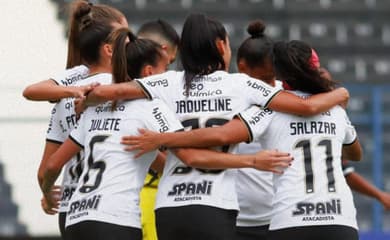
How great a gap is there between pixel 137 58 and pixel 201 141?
0.51 m

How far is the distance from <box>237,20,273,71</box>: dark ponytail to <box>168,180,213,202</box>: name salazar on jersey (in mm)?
1136

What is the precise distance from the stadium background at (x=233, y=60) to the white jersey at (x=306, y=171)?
3915 mm

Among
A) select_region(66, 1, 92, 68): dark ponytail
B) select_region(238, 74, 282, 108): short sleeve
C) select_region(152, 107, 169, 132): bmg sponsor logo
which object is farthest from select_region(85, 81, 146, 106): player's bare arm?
select_region(66, 1, 92, 68): dark ponytail

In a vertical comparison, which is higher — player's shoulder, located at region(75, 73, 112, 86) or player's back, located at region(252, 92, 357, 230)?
player's shoulder, located at region(75, 73, 112, 86)

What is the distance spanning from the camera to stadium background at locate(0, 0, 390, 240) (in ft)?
35.6

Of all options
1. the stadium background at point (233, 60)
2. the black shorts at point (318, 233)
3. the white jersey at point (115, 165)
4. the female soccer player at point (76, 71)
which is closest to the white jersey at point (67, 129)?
the female soccer player at point (76, 71)

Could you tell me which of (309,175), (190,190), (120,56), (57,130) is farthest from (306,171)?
(57,130)

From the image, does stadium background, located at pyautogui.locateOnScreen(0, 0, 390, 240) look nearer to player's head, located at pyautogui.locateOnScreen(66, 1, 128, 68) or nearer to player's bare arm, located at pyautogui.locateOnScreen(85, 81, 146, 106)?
player's head, located at pyautogui.locateOnScreen(66, 1, 128, 68)

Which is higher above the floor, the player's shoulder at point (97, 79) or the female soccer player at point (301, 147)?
the player's shoulder at point (97, 79)

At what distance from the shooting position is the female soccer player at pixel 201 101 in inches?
187

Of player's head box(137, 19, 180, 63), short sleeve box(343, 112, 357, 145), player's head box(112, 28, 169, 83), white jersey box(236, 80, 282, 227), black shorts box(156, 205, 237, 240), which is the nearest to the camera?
black shorts box(156, 205, 237, 240)

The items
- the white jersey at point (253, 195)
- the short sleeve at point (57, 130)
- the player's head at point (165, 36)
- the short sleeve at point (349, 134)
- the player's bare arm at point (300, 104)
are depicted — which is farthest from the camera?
the player's head at point (165, 36)

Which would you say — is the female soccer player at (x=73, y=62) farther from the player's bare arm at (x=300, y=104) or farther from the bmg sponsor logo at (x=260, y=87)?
the player's bare arm at (x=300, y=104)

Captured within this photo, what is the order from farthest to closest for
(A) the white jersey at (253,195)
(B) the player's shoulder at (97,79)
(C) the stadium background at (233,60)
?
(C) the stadium background at (233,60) → (A) the white jersey at (253,195) → (B) the player's shoulder at (97,79)
